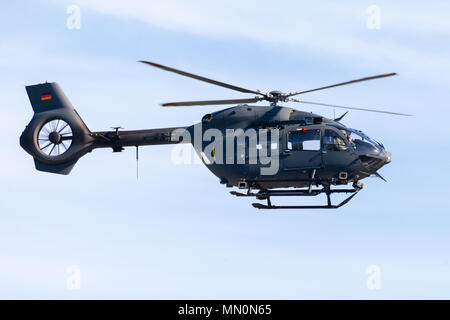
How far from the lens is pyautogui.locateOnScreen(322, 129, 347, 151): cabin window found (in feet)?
81.5

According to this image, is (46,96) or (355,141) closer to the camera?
(355,141)

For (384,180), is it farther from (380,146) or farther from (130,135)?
(130,135)

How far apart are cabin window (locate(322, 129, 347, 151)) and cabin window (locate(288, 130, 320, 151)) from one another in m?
0.24

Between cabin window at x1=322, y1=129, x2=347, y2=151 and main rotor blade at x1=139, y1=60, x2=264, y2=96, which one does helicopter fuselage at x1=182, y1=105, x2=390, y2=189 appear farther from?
main rotor blade at x1=139, y1=60, x2=264, y2=96

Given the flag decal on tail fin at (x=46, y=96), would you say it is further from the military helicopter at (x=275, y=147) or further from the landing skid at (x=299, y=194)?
the landing skid at (x=299, y=194)

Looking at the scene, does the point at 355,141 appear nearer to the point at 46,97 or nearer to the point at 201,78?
the point at 201,78

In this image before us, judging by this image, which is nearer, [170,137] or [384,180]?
[384,180]

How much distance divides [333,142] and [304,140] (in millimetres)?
873

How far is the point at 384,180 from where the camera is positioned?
83.5ft

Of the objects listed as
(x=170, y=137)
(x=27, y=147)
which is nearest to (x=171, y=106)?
(x=170, y=137)

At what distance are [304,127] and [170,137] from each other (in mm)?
4565

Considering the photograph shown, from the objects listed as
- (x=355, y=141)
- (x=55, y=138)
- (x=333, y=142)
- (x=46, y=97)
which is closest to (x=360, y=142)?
(x=355, y=141)

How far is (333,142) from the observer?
2488cm

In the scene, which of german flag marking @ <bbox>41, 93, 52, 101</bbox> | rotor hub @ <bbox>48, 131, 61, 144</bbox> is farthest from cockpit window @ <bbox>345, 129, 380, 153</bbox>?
german flag marking @ <bbox>41, 93, 52, 101</bbox>
